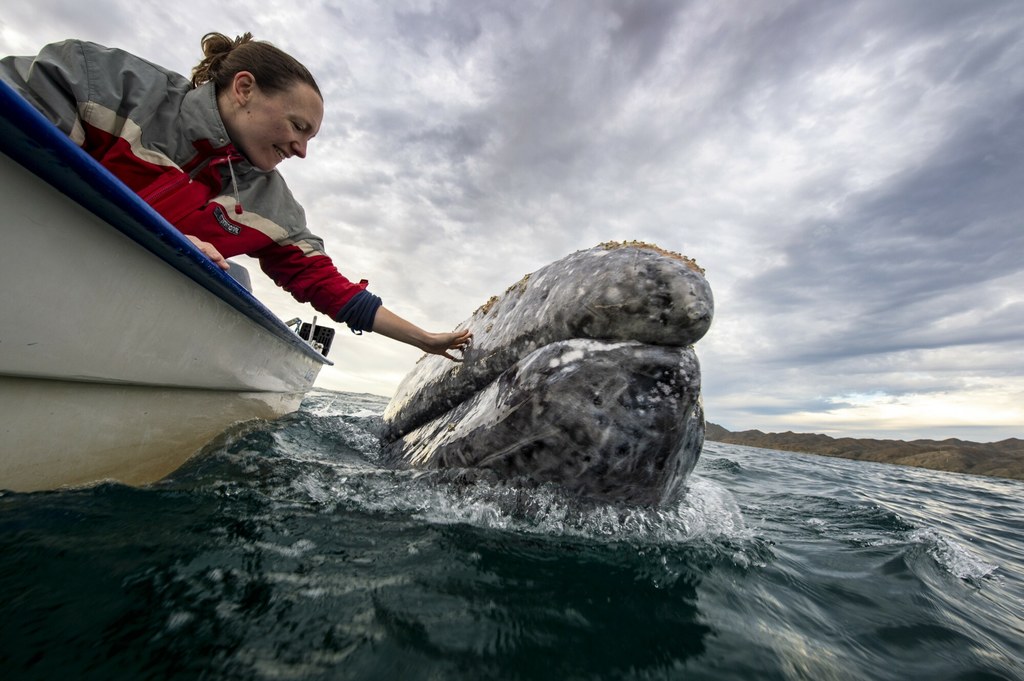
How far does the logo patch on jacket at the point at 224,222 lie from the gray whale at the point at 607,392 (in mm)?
2120

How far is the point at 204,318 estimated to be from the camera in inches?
94.6

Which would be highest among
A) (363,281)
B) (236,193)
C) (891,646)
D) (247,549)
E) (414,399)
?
(236,193)

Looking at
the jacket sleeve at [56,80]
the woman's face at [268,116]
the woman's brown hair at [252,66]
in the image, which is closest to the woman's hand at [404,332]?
the woman's face at [268,116]

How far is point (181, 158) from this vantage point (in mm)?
2557

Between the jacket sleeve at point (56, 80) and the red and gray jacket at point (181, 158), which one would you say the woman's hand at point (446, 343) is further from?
the jacket sleeve at point (56, 80)

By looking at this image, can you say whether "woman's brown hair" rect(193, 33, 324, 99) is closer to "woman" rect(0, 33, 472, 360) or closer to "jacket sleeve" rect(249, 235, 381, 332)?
"woman" rect(0, 33, 472, 360)

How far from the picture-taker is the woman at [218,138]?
1994 mm

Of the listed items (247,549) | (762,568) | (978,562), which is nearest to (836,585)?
(762,568)

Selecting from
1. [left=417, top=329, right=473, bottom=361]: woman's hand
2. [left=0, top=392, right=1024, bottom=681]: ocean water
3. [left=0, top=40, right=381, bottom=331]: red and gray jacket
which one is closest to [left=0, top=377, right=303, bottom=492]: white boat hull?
[left=0, top=392, right=1024, bottom=681]: ocean water

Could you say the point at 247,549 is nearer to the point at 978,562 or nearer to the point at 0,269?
the point at 0,269

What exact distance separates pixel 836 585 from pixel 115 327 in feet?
11.7

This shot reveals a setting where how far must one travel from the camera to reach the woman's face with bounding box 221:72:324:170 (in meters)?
2.52

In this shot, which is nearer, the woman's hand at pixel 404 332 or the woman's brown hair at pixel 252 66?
the woman's brown hair at pixel 252 66

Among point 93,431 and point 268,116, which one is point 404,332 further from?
point 93,431
